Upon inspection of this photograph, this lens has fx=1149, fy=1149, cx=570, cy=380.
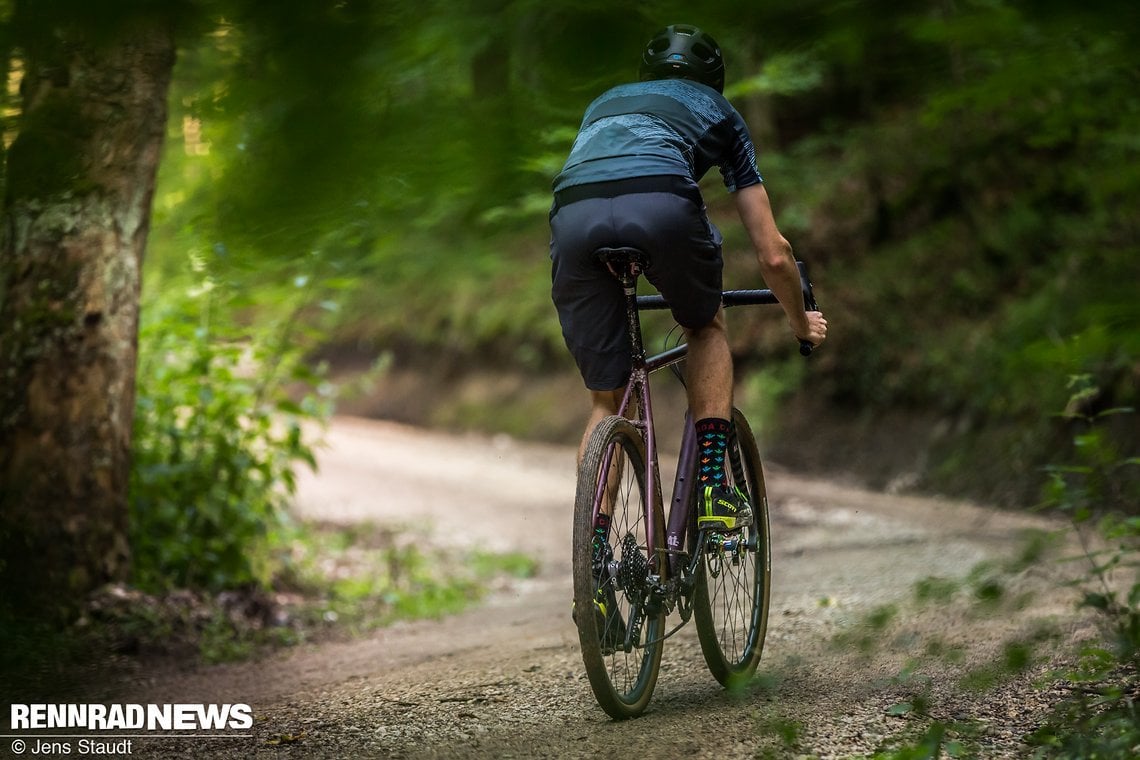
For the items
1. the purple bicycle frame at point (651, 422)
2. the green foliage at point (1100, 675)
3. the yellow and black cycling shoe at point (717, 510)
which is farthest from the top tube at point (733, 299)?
the green foliage at point (1100, 675)

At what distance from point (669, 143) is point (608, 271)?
1.34 ft

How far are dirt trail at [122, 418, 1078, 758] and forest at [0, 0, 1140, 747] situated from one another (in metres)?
0.77

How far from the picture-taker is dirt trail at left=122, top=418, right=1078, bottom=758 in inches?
126

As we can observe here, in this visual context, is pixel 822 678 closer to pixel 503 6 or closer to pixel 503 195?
pixel 503 195

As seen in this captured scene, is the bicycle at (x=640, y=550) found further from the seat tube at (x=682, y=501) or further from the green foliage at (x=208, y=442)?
the green foliage at (x=208, y=442)

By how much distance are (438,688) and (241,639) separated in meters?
2.08

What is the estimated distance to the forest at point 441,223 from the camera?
1.52 meters

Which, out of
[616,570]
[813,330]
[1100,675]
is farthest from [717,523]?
[1100,675]

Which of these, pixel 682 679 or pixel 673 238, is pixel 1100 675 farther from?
pixel 673 238

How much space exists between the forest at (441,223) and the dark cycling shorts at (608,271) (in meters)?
0.36

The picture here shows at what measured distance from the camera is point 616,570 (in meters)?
3.27

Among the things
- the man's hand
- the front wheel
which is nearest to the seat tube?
the front wheel

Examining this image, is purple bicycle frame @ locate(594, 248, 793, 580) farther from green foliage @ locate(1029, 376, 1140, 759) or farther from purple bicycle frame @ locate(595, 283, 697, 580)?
green foliage @ locate(1029, 376, 1140, 759)

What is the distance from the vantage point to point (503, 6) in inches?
66.1
